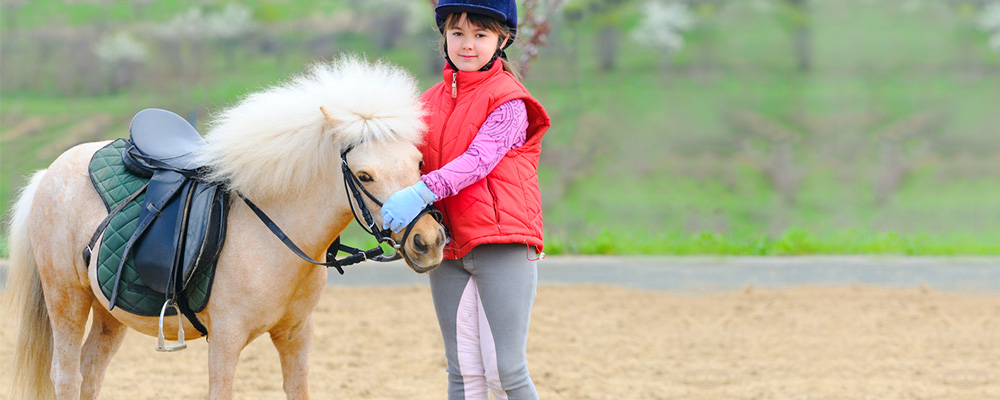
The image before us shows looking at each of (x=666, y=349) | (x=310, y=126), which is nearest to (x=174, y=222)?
(x=310, y=126)

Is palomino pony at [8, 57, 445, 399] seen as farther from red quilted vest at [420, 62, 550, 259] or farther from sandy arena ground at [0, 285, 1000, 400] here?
sandy arena ground at [0, 285, 1000, 400]

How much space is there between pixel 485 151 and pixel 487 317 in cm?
50

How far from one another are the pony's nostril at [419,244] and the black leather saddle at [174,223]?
0.65 m

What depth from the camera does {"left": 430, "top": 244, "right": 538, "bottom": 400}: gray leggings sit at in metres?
2.00

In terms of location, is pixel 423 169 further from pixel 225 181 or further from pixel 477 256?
pixel 225 181

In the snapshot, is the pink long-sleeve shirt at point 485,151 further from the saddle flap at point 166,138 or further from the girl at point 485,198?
the saddle flap at point 166,138

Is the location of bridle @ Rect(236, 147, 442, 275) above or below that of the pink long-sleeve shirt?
below

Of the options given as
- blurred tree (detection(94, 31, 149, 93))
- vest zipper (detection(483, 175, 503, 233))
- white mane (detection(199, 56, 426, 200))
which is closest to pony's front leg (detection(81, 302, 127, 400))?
white mane (detection(199, 56, 426, 200))

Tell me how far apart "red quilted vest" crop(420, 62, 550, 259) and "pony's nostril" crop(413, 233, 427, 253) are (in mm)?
181

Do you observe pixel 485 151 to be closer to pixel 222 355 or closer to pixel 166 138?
pixel 222 355

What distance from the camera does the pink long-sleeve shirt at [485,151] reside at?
5.88ft

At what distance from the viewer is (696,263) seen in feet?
17.7

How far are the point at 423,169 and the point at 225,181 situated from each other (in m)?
0.60

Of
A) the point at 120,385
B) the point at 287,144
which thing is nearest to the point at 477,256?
the point at 287,144
